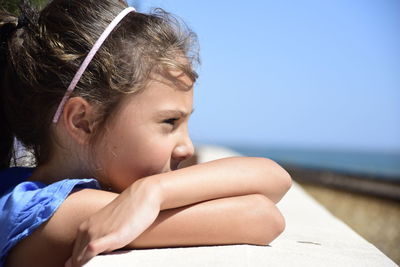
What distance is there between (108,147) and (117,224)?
0.52m

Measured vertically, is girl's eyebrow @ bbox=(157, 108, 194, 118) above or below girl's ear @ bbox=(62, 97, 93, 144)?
above

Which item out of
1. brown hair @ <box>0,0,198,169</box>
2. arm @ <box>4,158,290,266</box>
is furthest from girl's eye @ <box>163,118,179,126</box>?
arm @ <box>4,158,290,266</box>

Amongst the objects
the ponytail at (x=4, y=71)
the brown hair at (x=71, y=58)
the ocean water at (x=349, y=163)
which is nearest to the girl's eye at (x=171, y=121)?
the brown hair at (x=71, y=58)

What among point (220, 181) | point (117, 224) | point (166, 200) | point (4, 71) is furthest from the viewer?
point (4, 71)

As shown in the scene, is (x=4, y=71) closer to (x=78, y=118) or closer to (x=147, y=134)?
(x=78, y=118)

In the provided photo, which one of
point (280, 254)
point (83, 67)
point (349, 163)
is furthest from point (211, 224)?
point (349, 163)

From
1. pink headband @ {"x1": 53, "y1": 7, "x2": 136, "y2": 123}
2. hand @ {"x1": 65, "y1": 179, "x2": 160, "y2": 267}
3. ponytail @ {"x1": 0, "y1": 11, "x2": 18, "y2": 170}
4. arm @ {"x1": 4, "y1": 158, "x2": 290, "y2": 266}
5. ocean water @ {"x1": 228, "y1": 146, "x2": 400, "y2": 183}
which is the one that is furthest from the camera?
ocean water @ {"x1": 228, "y1": 146, "x2": 400, "y2": 183}

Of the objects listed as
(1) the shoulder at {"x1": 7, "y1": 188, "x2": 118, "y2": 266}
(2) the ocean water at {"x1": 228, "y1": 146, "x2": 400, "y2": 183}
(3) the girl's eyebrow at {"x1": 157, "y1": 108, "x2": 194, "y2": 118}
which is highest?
(3) the girl's eyebrow at {"x1": 157, "y1": 108, "x2": 194, "y2": 118}

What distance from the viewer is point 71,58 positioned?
A: 6.69 feet

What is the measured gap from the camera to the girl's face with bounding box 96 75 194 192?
6.68 ft

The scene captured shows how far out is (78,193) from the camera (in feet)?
6.16

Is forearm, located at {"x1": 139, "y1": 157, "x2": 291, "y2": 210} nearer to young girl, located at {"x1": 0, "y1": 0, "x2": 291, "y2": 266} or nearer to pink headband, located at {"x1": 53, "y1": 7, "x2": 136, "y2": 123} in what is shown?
young girl, located at {"x1": 0, "y1": 0, "x2": 291, "y2": 266}

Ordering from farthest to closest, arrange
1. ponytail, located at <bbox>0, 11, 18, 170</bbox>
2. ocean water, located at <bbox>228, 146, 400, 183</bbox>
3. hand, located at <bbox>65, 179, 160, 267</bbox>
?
1. ocean water, located at <bbox>228, 146, 400, 183</bbox>
2. ponytail, located at <bbox>0, 11, 18, 170</bbox>
3. hand, located at <bbox>65, 179, 160, 267</bbox>

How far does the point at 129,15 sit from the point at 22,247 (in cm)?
102
